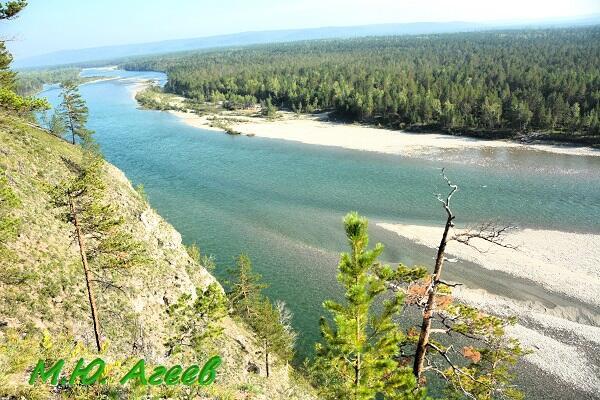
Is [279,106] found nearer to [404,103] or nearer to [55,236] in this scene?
[404,103]

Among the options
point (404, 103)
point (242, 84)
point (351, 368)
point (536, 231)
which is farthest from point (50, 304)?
point (242, 84)

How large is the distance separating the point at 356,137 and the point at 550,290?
7762 cm

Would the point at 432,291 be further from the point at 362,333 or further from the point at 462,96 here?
the point at 462,96

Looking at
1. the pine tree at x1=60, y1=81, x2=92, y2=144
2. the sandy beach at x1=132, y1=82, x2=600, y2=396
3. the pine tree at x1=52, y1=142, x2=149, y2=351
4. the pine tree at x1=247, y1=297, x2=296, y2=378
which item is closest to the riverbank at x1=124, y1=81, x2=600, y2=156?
the sandy beach at x1=132, y1=82, x2=600, y2=396

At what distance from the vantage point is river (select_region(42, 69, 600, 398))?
4612 cm

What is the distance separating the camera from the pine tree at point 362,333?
42.4 feet

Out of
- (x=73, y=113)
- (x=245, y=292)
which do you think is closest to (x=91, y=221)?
(x=245, y=292)

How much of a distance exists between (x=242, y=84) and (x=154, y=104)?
40956 millimetres

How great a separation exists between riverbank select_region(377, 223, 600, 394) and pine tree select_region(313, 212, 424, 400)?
1719 centimetres

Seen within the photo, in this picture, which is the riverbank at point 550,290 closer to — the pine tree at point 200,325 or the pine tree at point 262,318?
the pine tree at point 262,318

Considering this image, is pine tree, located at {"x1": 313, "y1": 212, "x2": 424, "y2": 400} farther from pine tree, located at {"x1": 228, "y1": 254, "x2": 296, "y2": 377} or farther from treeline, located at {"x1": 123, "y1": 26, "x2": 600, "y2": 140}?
treeline, located at {"x1": 123, "y1": 26, "x2": 600, "y2": 140}

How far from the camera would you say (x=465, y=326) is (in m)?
14.7

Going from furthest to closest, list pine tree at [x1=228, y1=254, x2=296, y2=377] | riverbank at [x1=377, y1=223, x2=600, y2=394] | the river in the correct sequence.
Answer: the river < riverbank at [x1=377, y1=223, x2=600, y2=394] < pine tree at [x1=228, y1=254, x2=296, y2=377]

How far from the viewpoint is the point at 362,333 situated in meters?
13.8
